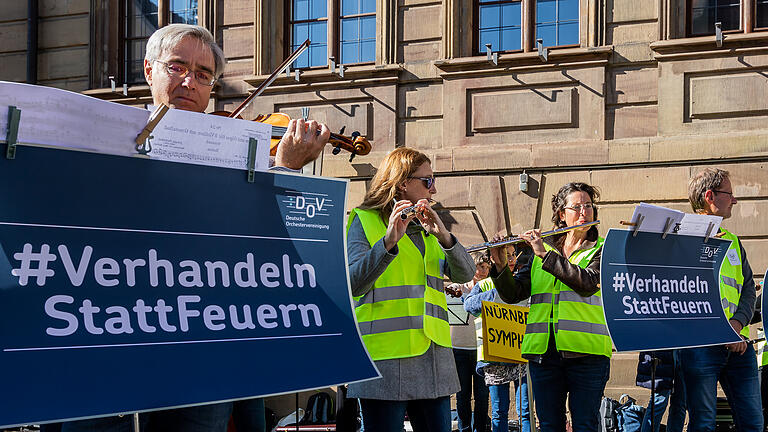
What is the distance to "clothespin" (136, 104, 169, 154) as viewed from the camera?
95.3 inches

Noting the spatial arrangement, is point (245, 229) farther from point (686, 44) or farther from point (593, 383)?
point (686, 44)

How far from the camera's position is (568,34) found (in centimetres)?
1170

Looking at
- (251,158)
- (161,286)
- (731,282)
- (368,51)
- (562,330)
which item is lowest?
(562,330)

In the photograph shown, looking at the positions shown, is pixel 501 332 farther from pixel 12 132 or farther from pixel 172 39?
pixel 12 132

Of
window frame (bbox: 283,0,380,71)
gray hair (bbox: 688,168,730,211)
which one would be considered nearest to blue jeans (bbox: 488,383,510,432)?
gray hair (bbox: 688,168,730,211)

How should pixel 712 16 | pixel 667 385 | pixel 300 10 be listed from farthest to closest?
pixel 300 10, pixel 712 16, pixel 667 385

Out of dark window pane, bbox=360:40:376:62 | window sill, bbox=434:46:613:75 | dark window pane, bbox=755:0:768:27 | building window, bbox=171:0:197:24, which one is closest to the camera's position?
dark window pane, bbox=755:0:768:27

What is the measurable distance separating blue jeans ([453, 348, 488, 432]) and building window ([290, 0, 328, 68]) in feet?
17.0

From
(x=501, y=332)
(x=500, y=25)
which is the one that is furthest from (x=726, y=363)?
(x=500, y=25)

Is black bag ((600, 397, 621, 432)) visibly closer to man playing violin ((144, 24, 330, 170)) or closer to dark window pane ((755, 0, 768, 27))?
dark window pane ((755, 0, 768, 27))

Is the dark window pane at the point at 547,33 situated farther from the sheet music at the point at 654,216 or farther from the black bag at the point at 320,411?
the sheet music at the point at 654,216

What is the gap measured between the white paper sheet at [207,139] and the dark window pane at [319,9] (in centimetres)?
1057

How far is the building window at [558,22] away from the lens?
11.7 meters

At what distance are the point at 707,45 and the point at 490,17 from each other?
2.61 meters
